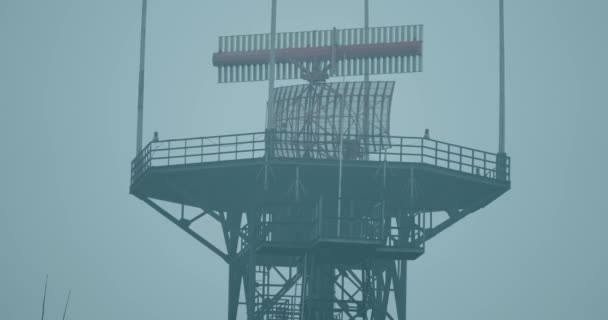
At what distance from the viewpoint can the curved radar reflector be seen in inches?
2899

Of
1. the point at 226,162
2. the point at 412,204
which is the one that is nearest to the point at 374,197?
the point at 412,204

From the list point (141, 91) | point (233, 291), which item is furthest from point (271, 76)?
point (233, 291)

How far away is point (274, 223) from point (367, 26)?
1369 cm

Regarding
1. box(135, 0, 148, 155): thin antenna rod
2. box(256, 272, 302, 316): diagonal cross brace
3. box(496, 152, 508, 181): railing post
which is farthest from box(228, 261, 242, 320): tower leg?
box(496, 152, 508, 181): railing post

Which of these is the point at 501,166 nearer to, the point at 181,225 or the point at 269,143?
the point at 269,143

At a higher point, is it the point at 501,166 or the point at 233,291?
the point at 501,166

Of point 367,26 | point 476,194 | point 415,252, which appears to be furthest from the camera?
point 367,26

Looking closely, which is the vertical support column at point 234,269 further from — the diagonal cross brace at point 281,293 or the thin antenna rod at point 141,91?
the thin antenna rod at point 141,91

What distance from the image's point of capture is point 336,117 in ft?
245

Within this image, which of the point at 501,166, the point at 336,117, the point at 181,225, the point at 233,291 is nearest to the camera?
the point at 501,166

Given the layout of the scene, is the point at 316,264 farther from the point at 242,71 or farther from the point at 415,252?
the point at 242,71

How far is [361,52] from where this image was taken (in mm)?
77250

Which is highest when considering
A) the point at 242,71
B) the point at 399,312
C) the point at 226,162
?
the point at 242,71

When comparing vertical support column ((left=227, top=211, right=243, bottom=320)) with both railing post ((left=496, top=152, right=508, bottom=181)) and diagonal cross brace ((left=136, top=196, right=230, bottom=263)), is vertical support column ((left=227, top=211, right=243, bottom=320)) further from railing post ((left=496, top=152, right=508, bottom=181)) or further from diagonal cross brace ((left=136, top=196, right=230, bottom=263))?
railing post ((left=496, top=152, right=508, bottom=181))
